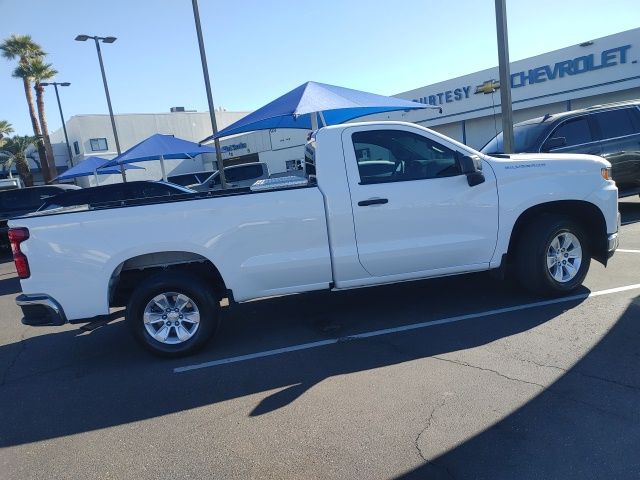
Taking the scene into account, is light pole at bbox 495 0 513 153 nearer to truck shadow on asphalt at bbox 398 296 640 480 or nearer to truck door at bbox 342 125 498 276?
truck door at bbox 342 125 498 276

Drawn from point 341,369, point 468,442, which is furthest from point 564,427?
point 341,369

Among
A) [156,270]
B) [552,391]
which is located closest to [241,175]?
[156,270]

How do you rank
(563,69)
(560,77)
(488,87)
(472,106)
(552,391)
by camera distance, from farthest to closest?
(472,106) < (560,77) < (563,69) < (488,87) < (552,391)

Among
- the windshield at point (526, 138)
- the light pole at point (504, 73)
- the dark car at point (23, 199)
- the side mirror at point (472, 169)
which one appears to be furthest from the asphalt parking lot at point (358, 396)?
the dark car at point (23, 199)

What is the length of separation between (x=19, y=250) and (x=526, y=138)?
28.7 ft

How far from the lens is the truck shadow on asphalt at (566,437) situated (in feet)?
9.36

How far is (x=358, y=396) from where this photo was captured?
3912 millimetres

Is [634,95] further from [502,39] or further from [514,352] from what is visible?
[514,352]

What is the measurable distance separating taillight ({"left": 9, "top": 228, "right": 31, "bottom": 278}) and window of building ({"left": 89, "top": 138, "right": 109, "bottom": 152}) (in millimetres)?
41979

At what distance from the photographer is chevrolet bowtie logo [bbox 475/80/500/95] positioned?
21939 mm

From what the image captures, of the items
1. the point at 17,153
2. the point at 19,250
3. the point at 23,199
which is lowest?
the point at 19,250

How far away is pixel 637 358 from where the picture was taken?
403cm

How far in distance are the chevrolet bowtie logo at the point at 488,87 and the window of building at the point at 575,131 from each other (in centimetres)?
1101

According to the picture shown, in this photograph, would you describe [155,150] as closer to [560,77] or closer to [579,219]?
[579,219]
